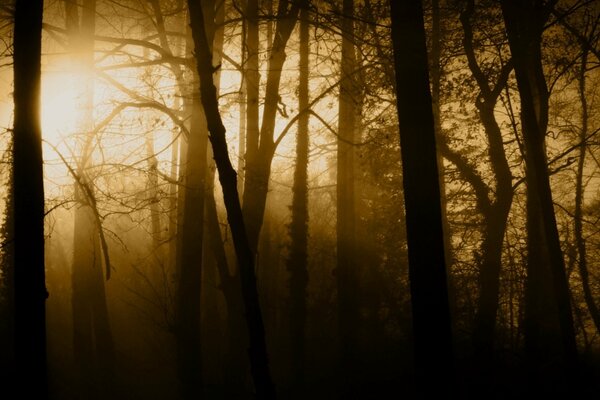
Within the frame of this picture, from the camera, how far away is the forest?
17.9ft

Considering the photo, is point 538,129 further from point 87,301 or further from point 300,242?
point 87,301

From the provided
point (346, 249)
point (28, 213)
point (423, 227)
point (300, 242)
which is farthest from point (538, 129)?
point (28, 213)

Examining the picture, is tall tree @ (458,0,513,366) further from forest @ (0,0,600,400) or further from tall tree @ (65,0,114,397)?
tall tree @ (65,0,114,397)

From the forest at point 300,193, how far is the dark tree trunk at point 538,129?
4cm

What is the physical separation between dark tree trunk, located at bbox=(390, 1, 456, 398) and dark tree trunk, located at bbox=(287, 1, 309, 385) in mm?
7740

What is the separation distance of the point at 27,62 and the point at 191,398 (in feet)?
22.4

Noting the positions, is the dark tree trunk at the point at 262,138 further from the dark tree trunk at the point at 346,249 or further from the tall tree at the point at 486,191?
the tall tree at the point at 486,191

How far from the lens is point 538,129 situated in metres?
8.87

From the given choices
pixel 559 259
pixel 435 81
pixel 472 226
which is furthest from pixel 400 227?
pixel 559 259

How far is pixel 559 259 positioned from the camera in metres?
8.59

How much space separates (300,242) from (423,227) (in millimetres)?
9745

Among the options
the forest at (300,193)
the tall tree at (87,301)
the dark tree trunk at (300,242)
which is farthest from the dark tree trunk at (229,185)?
the tall tree at (87,301)

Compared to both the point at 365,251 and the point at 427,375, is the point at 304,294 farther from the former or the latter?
the point at 427,375

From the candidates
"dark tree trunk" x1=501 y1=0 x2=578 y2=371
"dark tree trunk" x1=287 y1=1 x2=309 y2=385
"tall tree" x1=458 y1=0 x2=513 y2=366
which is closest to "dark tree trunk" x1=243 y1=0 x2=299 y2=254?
"dark tree trunk" x1=287 y1=1 x2=309 y2=385
